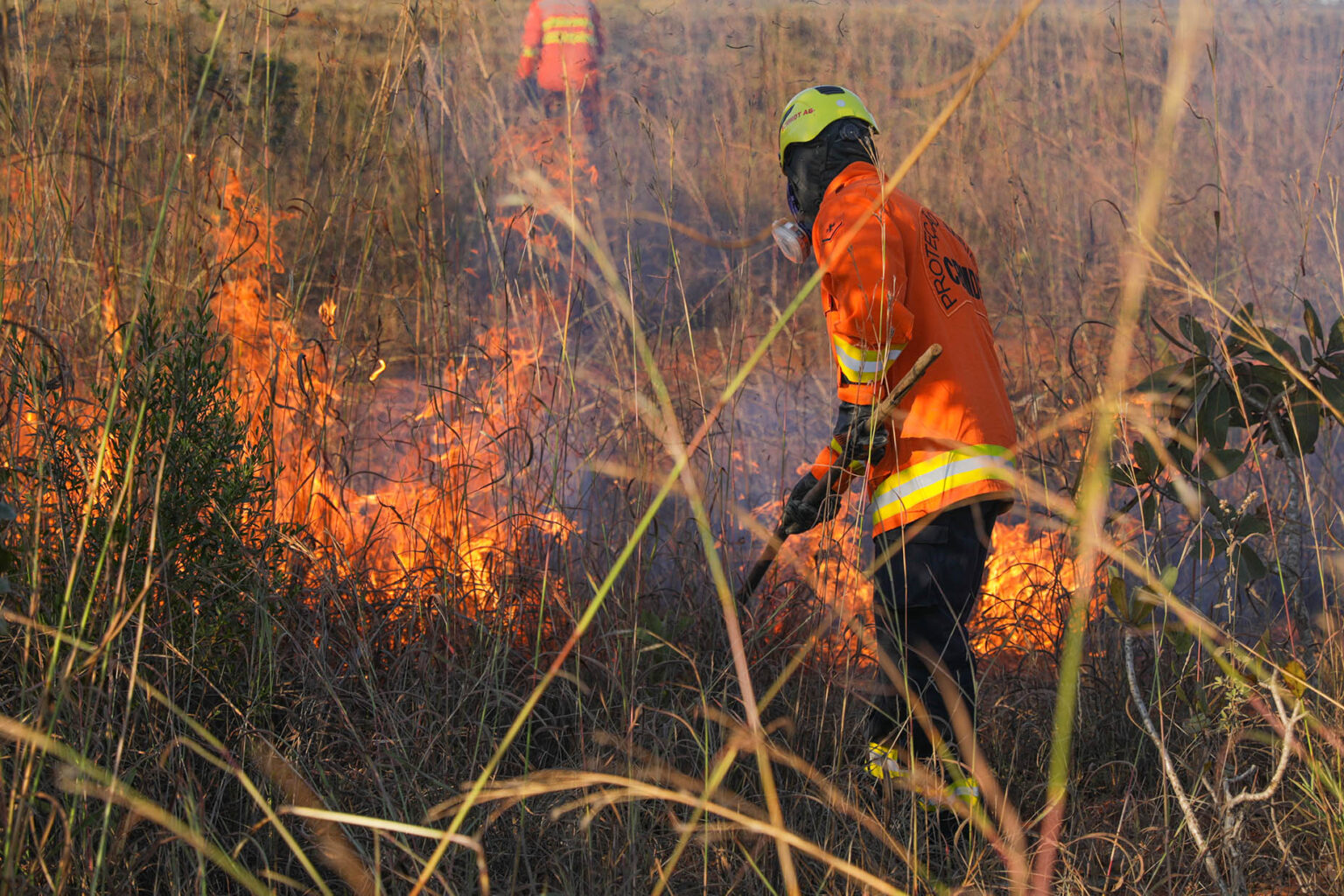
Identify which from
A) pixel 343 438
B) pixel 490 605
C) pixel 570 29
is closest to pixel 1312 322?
pixel 490 605

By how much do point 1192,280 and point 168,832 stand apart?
1.89m

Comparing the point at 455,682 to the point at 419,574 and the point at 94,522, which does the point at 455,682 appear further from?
the point at 94,522

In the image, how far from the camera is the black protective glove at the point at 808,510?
2.37m

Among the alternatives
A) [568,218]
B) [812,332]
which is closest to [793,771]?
[568,218]

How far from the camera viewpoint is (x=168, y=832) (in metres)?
1.68

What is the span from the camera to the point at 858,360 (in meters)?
2.24

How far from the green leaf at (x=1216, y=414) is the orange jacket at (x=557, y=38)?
8.46 feet

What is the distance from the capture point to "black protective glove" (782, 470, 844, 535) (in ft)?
7.77

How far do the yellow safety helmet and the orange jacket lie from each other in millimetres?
1645

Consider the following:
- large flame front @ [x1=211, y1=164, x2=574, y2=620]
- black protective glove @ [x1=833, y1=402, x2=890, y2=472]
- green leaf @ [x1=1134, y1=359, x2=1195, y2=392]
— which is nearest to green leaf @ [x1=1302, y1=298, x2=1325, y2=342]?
green leaf @ [x1=1134, y1=359, x2=1195, y2=392]

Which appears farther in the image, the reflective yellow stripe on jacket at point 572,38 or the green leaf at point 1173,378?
the reflective yellow stripe on jacket at point 572,38

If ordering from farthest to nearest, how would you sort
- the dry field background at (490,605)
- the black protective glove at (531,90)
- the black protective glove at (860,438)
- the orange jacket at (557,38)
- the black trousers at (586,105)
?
1. the black trousers at (586,105)
2. the orange jacket at (557,38)
3. the black protective glove at (531,90)
4. the black protective glove at (860,438)
5. the dry field background at (490,605)

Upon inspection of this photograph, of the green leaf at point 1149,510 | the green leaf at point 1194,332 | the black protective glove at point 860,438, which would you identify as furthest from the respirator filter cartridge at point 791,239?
the green leaf at point 1149,510

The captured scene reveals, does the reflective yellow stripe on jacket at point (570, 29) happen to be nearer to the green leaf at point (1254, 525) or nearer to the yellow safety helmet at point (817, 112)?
the yellow safety helmet at point (817, 112)
